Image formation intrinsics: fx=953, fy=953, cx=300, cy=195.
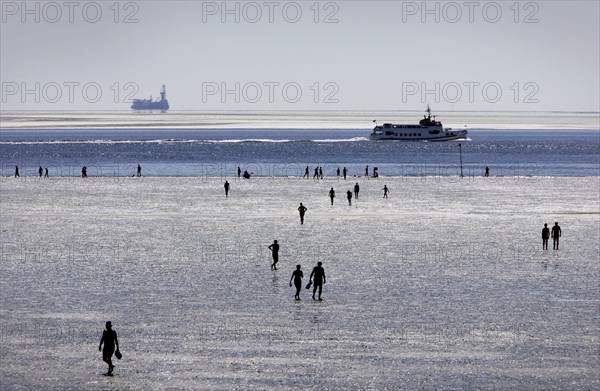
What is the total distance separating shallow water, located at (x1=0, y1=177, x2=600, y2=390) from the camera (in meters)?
20.7

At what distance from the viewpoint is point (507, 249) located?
39.7 m

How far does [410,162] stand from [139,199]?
78.9 metres

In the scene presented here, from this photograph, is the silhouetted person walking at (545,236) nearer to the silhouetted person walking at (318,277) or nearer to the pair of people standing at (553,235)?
the pair of people standing at (553,235)

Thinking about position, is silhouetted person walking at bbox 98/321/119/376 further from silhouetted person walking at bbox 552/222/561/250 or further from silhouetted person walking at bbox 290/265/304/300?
silhouetted person walking at bbox 552/222/561/250

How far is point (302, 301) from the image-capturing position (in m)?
28.3

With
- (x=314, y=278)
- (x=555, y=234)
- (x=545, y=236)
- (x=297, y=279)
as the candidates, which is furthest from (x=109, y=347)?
(x=555, y=234)

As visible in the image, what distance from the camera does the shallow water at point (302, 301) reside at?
67.8 ft

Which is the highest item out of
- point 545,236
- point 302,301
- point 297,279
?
point 545,236

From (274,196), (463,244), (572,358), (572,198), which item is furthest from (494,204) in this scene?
(572,358)

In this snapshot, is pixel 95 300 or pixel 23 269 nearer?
pixel 95 300

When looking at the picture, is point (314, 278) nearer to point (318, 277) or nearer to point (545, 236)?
point (318, 277)

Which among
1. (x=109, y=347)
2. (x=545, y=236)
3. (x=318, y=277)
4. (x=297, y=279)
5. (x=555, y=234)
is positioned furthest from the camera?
(x=555, y=234)

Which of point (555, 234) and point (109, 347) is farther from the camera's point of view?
point (555, 234)

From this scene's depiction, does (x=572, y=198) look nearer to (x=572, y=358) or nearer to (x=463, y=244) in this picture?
(x=463, y=244)
